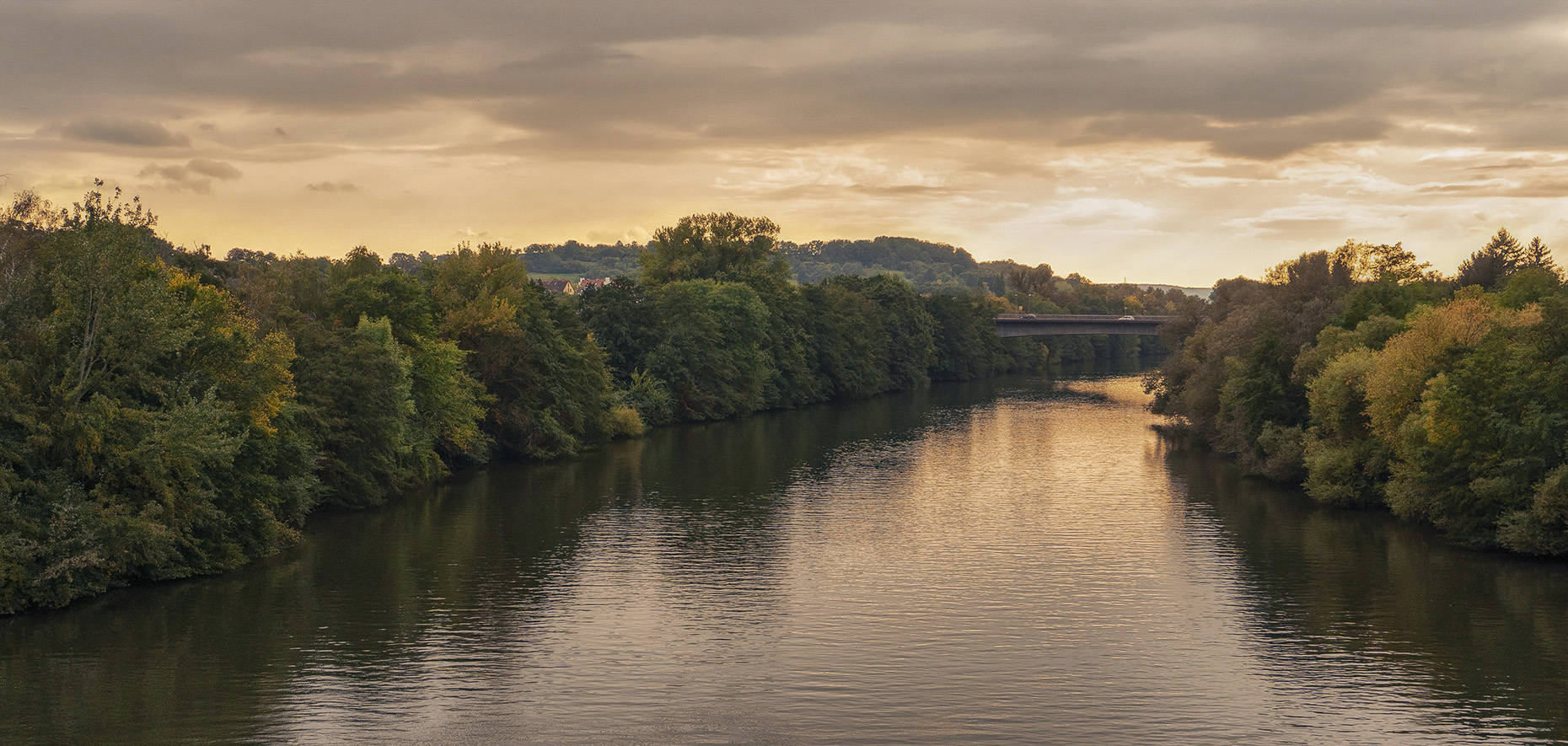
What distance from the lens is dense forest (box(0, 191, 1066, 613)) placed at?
42.9m

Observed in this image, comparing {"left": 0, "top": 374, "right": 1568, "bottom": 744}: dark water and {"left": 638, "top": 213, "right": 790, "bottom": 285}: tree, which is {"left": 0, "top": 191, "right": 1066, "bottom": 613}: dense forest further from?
{"left": 638, "top": 213, "right": 790, "bottom": 285}: tree

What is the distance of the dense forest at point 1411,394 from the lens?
51.5 metres

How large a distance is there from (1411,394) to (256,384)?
52.1 meters

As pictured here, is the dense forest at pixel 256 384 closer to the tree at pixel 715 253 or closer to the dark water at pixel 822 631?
the dark water at pixel 822 631

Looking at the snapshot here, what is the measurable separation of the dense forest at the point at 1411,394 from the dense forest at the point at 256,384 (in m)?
45.8

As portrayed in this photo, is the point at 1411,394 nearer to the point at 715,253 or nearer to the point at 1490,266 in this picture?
the point at 1490,266

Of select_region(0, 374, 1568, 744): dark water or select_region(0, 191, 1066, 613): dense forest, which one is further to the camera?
select_region(0, 191, 1066, 613): dense forest

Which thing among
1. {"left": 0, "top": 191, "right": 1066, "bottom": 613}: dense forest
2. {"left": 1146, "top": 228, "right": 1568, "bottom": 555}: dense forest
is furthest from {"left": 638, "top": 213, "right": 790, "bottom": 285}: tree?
{"left": 1146, "top": 228, "right": 1568, "bottom": 555}: dense forest

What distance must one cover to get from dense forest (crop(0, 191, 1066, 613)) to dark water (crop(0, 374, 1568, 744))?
8.38 ft

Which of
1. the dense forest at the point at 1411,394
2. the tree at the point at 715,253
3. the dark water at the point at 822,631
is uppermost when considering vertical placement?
the tree at the point at 715,253

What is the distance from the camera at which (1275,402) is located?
7494cm

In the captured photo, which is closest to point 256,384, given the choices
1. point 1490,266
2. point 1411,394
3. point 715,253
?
point 1411,394

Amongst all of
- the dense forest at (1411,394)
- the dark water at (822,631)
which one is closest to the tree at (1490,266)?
the dense forest at (1411,394)

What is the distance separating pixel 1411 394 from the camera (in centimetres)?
5891
